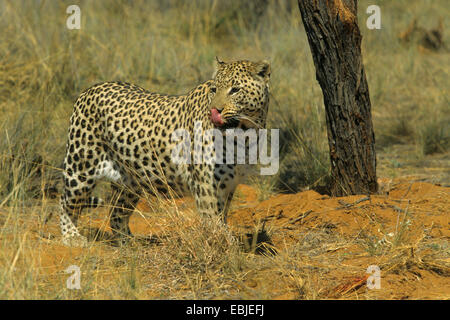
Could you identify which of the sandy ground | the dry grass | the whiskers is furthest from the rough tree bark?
the whiskers

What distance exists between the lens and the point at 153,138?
5.71 meters

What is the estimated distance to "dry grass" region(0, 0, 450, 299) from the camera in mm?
4551

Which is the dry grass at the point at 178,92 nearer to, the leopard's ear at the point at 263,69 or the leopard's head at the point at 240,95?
the leopard's head at the point at 240,95

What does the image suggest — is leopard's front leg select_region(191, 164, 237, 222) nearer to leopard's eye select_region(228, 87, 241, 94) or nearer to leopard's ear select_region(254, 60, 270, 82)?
leopard's eye select_region(228, 87, 241, 94)

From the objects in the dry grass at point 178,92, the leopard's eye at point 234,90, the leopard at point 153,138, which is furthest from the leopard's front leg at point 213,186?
the leopard's eye at point 234,90

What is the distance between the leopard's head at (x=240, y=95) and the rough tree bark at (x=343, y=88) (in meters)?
0.76

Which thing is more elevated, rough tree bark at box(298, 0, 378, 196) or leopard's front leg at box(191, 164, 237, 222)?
rough tree bark at box(298, 0, 378, 196)

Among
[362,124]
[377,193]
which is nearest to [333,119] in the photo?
[362,124]

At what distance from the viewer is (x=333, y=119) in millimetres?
6016

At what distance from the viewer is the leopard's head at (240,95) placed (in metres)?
5.09

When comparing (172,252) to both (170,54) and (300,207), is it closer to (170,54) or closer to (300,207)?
(300,207)

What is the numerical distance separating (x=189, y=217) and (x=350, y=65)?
2.01 metres

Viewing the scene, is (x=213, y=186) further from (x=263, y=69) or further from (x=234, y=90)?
(x=263, y=69)

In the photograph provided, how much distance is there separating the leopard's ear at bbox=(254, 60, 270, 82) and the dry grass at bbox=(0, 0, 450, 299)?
1.25 meters
